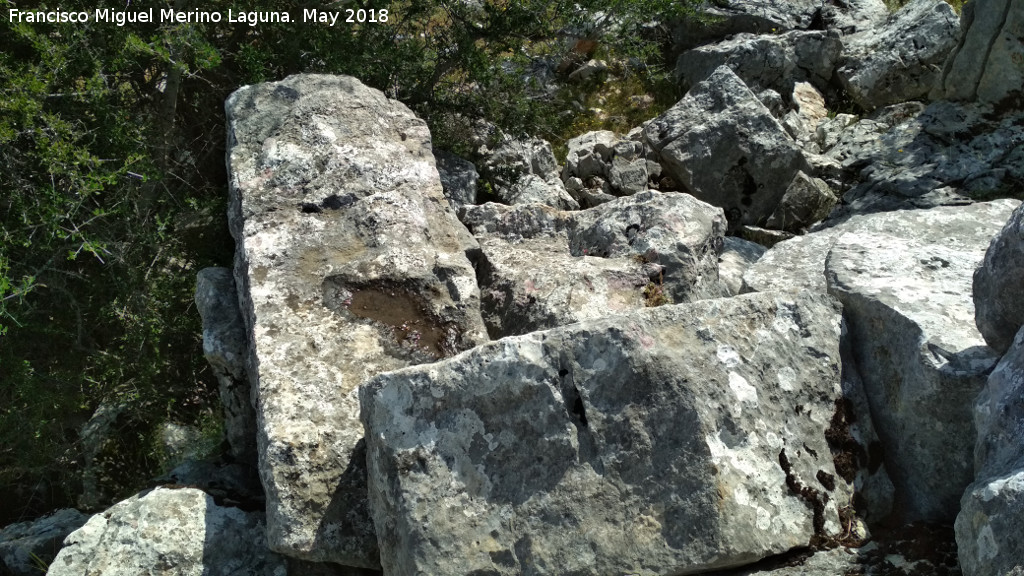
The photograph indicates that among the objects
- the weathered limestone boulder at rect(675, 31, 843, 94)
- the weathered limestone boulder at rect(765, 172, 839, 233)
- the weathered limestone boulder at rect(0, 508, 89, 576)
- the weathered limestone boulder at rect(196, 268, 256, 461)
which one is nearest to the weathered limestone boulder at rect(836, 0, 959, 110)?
the weathered limestone boulder at rect(675, 31, 843, 94)

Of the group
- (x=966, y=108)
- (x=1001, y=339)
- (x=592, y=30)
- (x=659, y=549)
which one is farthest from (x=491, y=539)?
(x=966, y=108)

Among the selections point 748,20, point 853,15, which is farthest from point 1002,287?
point 853,15

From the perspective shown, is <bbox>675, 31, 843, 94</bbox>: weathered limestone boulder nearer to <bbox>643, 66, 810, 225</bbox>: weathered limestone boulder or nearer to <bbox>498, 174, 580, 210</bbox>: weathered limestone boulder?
<bbox>643, 66, 810, 225</bbox>: weathered limestone boulder

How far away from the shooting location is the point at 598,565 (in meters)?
3.51

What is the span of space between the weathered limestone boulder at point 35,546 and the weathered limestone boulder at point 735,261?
13.6 feet

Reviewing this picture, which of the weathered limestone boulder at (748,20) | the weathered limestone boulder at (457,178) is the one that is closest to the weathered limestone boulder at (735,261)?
the weathered limestone boulder at (457,178)

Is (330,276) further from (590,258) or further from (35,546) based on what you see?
(35,546)

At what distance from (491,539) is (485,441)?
37cm

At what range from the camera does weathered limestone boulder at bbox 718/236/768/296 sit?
6.13 meters

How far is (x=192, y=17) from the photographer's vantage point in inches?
261

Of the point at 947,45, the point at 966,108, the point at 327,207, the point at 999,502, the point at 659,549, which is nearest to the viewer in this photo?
the point at 999,502

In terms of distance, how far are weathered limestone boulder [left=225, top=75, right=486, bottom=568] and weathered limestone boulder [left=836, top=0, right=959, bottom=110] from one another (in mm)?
5181

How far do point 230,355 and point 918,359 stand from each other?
11.3 feet

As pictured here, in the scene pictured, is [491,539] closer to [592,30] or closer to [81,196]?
[81,196]
